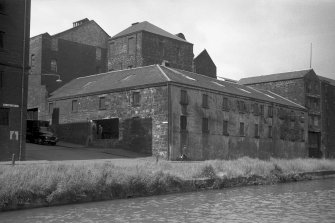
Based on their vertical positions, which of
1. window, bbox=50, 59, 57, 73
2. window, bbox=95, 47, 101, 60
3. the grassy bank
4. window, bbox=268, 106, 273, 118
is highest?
window, bbox=95, 47, 101, 60

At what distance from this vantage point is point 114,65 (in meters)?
55.2

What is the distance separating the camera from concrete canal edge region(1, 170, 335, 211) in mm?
16439

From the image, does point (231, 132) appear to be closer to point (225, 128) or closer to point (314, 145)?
point (225, 128)

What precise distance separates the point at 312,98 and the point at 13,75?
139ft

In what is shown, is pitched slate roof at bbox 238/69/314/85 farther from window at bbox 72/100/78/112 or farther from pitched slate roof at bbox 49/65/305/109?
window at bbox 72/100/78/112

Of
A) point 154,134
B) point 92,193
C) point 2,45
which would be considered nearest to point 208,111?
point 154,134

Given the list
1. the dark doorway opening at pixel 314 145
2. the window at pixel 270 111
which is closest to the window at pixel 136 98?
the window at pixel 270 111

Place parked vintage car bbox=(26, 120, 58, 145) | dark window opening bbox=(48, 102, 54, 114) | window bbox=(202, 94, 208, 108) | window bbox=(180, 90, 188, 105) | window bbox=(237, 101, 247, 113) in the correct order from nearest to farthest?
window bbox=(180, 90, 188, 105), parked vintage car bbox=(26, 120, 58, 145), window bbox=(202, 94, 208, 108), window bbox=(237, 101, 247, 113), dark window opening bbox=(48, 102, 54, 114)

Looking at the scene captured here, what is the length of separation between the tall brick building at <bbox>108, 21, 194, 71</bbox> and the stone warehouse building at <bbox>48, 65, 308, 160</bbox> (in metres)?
5.96

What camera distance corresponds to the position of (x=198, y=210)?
54.1 ft

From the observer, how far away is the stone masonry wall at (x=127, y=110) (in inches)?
1453

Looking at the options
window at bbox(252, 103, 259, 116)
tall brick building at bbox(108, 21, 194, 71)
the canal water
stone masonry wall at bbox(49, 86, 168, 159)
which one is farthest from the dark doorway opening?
the canal water

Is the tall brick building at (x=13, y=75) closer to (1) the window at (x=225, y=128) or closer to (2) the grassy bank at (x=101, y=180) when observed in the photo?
(2) the grassy bank at (x=101, y=180)

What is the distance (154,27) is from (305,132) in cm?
2266
